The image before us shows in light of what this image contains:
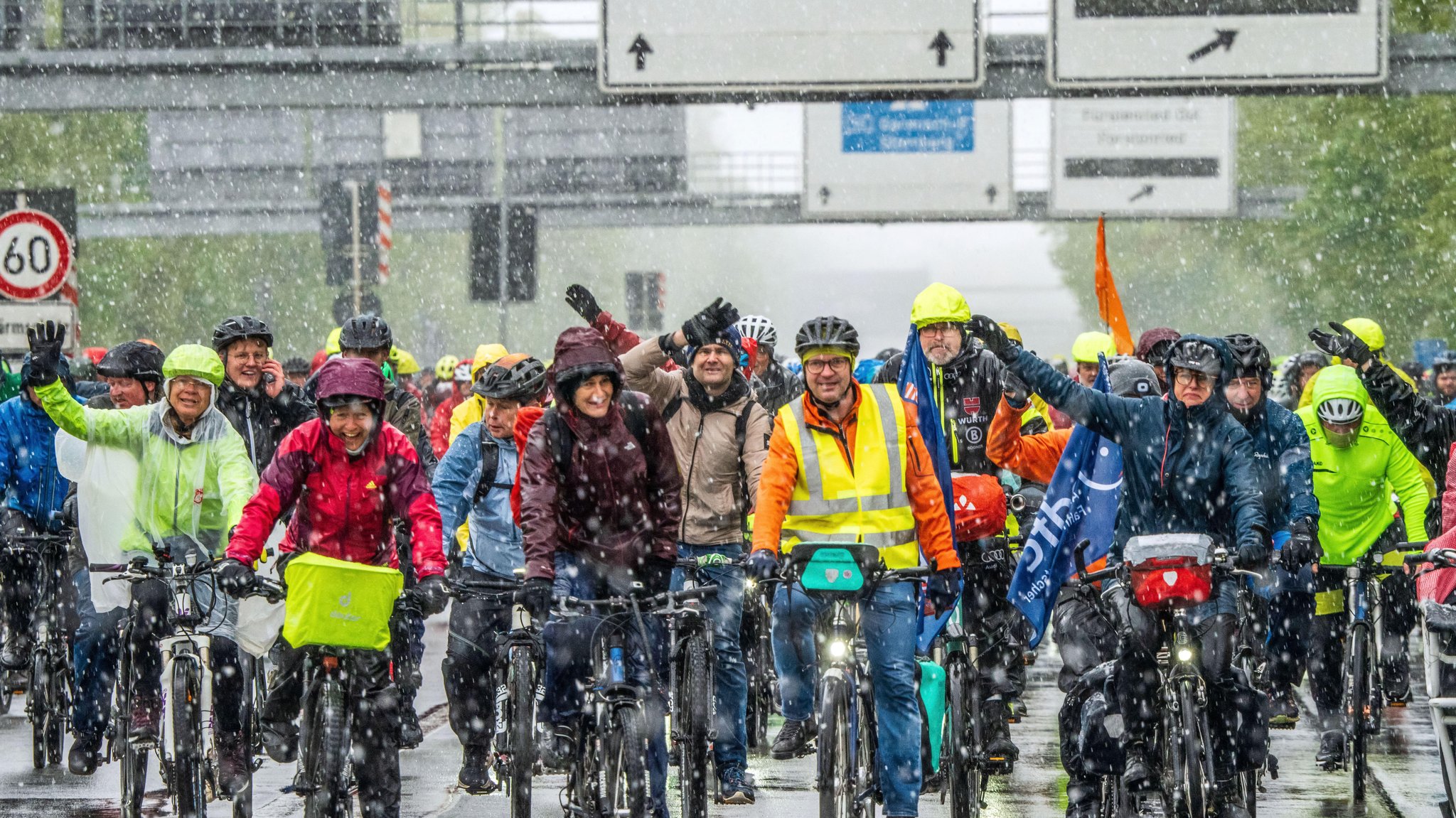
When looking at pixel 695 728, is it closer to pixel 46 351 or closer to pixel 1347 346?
pixel 46 351

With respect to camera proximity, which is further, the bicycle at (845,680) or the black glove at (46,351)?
the black glove at (46,351)

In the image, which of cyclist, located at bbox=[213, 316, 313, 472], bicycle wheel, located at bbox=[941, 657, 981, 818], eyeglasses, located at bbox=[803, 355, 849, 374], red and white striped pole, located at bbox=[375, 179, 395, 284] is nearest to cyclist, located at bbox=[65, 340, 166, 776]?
cyclist, located at bbox=[213, 316, 313, 472]

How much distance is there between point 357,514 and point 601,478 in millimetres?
897

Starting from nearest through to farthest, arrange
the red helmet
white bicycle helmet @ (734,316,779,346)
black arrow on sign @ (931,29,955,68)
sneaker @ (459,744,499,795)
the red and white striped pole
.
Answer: the red helmet
sneaker @ (459,744,499,795)
white bicycle helmet @ (734,316,779,346)
black arrow on sign @ (931,29,955,68)
the red and white striped pole

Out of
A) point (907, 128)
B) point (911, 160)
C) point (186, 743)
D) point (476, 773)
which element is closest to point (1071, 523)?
point (476, 773)

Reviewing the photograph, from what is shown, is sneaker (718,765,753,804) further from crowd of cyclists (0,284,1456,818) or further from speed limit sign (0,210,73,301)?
speed limit sign (0,210,73,301)

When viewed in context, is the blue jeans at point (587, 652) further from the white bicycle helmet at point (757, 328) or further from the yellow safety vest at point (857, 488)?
the white bicycle helmet at point (757, 328)

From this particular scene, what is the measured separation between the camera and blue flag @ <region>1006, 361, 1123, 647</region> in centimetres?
822

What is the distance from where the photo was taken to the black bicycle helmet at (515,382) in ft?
29.1

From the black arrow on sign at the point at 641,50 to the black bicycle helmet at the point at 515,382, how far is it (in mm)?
7097

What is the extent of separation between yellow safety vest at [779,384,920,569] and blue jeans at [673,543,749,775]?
1330mm

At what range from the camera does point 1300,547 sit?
8.16 meters

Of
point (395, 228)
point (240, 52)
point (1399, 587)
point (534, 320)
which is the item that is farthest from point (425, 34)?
point (1399, 587)

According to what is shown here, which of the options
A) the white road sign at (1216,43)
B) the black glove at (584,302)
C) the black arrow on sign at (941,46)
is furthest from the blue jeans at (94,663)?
the white road sign at (1216,43)
